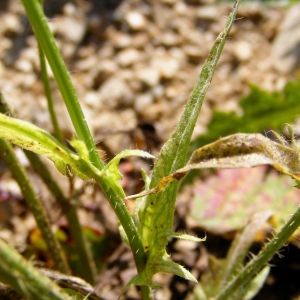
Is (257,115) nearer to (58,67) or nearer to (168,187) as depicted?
(168,187)

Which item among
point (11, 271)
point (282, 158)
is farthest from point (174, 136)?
point (11, 271)

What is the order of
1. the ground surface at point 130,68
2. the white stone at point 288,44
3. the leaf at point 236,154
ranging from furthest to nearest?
the white stone at point 288,44
the ground surface at point 130,68
the leaf at point 236,154

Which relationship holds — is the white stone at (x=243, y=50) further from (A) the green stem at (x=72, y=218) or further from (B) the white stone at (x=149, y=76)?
(A) the green stem at (x=72, y=218)

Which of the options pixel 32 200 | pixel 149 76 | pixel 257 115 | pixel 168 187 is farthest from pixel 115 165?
pixel 149 76

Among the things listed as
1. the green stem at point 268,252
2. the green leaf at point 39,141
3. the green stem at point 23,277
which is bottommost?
the green stem at point 268,252

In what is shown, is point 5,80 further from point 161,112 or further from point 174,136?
point 174,136

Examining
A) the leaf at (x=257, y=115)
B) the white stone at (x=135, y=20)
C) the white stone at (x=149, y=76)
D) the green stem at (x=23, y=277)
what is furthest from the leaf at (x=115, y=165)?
the white stone at (x=135, y=20)
